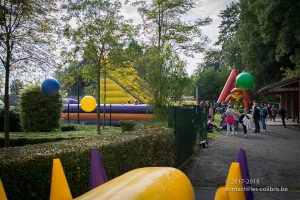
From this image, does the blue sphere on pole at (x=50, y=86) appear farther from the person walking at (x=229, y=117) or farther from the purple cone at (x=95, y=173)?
the purple cone at (x=95, y=173)

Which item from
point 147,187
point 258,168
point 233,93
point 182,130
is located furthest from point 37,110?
point 233,93

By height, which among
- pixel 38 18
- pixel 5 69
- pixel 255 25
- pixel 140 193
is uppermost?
pixel 255 25

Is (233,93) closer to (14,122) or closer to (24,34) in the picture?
(14,122)

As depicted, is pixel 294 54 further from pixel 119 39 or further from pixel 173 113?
pixel 173 113

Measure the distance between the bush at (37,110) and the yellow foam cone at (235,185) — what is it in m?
17.9

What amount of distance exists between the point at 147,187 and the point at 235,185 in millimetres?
1350

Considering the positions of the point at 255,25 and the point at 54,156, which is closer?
the point at 54,156

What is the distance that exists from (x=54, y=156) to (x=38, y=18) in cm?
846

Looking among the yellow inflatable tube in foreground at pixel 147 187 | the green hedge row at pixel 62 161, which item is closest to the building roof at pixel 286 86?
the green hedge row at pixel 62 161

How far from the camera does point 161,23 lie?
25781mm

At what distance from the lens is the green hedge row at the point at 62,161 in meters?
4.32

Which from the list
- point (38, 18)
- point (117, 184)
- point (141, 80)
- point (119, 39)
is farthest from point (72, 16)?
point (117, 184)

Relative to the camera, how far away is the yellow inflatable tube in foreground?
2914 millimetres

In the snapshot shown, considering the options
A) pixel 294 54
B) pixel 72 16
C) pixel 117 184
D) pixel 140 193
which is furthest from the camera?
pixel 294 54
